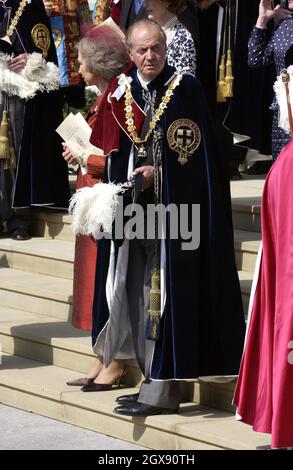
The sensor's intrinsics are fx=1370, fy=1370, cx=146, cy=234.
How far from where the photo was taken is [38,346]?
Answer: 797 cm

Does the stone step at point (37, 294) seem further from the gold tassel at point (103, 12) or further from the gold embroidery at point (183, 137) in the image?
the gold embroidery at point (183, 137)

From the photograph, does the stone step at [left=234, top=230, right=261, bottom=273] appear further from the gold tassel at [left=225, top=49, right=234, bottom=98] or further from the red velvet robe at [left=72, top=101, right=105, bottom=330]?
the gold tassel at [left=225, top=49, right=234, bottom=98]

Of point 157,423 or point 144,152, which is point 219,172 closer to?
point 144,152

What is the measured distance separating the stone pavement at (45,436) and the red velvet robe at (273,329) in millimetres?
870

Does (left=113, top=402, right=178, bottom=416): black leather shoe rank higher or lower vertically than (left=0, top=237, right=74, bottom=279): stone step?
lower

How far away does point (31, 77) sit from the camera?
9703 millimetres

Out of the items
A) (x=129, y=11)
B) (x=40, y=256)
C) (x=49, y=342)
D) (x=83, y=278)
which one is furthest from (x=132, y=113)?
(x=40, y=256)

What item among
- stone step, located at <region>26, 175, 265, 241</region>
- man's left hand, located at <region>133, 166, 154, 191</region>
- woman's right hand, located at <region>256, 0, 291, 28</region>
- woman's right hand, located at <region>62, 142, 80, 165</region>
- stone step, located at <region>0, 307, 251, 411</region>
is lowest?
stone step, located at <region>0, 307, 251, 411</region>

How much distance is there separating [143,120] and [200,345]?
1113 mm

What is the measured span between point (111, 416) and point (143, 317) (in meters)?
0.52

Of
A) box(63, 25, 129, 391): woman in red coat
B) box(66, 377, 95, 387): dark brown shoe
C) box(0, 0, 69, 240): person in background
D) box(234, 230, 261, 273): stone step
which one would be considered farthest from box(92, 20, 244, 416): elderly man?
box(0, 0, 69, 240): person in background

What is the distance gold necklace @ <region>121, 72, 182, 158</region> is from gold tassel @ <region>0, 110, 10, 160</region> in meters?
3.37

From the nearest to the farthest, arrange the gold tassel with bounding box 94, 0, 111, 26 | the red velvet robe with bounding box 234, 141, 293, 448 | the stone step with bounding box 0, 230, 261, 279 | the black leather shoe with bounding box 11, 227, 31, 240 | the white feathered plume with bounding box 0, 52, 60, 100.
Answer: the red velvet robe with bounding box 234, 141, 293, 448, the stone step with bounding box 0, 230, 261, 279, the gold tassel with bounding box 94, 0, 111, 26, the white feathered plume with bounding box 0, 52, 60, 100, the black leather shoe with bounding box 11, 227, 31, 240

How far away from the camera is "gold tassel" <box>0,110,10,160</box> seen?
989cm
